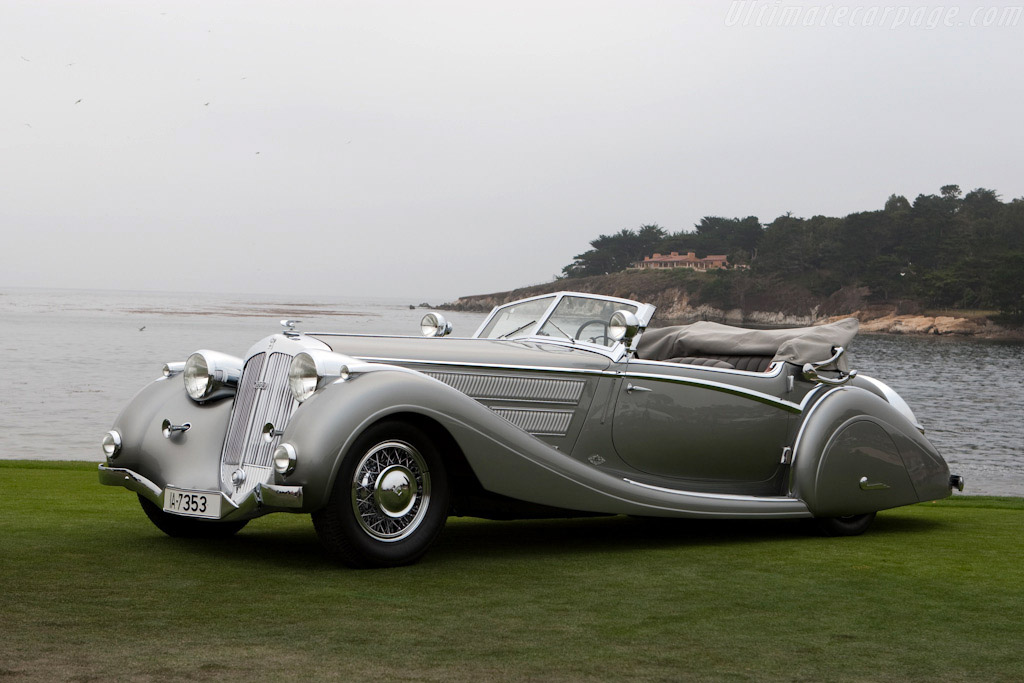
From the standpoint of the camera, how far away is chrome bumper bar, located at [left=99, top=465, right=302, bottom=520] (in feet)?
16.6

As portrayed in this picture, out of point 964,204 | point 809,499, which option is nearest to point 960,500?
point 809,499

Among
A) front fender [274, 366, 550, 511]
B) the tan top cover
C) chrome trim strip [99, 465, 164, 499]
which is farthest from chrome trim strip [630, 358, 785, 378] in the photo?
chrome trim strip [99, 465, 164, 499]

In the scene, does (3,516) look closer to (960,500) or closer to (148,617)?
(148,617)

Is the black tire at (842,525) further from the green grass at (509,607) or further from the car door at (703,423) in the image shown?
the car door at (703,423)

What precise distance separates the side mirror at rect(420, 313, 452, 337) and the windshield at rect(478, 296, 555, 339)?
28 centimetres

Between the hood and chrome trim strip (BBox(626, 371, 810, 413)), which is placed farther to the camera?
chrome trim strip (BBox(626, 371, 810, 413))

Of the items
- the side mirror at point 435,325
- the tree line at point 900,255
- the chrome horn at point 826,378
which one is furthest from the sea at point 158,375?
the tree line at point 900,255

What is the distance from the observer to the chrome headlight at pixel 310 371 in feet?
17.8

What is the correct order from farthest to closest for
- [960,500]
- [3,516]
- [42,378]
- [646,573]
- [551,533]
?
[42,378] → [960,500] → [551,533] → [3,516] → [646,573]

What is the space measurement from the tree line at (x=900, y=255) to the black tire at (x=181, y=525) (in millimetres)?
108376

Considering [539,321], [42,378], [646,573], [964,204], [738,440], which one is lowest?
[42,378]

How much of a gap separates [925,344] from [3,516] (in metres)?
94.5

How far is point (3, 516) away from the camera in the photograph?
6672mm

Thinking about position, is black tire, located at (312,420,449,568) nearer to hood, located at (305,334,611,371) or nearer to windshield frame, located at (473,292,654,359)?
hood, located at (305,334,611,371)
